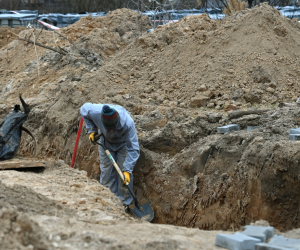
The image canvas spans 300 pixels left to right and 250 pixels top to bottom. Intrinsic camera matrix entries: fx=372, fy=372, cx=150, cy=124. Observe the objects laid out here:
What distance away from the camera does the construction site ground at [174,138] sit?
2.99 meters

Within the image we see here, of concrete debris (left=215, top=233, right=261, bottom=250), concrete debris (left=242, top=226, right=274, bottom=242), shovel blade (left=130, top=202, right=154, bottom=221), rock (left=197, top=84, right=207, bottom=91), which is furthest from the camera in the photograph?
rock (left=197, top=84, right=207, bottom=91)

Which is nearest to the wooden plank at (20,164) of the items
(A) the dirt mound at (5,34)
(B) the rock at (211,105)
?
(B) the rock at (211,105)

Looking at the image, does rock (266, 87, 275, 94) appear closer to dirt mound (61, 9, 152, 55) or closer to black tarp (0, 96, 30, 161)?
black tarp (0, 96, 30, 161)

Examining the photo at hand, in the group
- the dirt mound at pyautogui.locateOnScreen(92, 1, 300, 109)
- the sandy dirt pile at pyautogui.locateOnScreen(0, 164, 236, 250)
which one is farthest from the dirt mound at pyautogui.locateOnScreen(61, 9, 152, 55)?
the sandy dirt pile at pyautogui.locateOnScreen(0, 164, 236, 250)

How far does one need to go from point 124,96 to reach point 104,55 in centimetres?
376

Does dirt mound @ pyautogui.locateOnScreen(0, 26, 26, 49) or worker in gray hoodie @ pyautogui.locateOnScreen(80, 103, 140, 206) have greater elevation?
dirt mound @ pyautogui.locateOnScreen(0, 26, 26, 49)

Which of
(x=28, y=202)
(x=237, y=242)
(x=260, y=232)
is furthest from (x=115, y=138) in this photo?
(x=237, y=242)

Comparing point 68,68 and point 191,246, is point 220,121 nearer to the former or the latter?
point 191,246

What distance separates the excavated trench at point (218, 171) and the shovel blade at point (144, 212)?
11cm

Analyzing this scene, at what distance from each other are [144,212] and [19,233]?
3340 millimetres

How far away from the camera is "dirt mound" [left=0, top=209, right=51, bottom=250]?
2.18m

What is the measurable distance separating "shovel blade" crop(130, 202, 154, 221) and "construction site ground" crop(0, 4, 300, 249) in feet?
0.36

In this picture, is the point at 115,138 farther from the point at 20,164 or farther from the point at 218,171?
the point at 218,171

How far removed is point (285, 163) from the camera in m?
4.15
